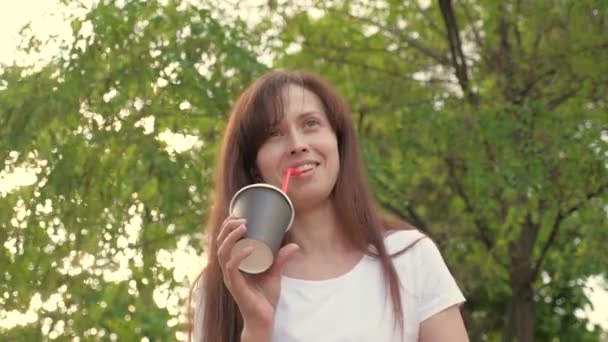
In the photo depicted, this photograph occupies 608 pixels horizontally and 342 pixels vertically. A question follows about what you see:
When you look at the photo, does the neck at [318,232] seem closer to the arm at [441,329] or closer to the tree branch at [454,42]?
the arm at [441,329]

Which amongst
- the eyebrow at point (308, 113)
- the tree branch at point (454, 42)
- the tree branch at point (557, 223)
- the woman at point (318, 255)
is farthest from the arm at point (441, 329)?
the tree branch at point (454, 42)

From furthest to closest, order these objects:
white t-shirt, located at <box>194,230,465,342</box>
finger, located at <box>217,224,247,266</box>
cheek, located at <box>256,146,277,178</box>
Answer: cheek, located at <box>256,146,277,178</box>, white t-shirt, located at <box>194,230,465,342</box>, finger, located at <box>217,224,247,266</box>

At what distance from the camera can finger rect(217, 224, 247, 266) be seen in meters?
2.68

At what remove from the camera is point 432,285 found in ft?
9.86

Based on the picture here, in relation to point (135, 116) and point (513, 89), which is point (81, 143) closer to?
point (135, 116)

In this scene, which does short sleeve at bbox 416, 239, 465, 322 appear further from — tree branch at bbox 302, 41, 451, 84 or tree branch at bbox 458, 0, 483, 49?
tree branch at bbox 458, 0, 483, 49

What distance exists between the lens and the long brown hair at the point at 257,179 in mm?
3045

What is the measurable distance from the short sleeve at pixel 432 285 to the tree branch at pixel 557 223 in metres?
4.75

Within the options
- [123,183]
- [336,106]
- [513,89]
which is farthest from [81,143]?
[513,89]

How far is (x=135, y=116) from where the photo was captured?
6047 mm

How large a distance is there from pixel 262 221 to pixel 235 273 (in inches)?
5.9

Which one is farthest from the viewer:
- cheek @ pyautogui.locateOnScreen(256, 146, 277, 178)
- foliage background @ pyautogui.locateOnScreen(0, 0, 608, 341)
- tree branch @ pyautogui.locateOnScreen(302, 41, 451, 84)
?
tree branch @ pyautogui.locateOnScreen(302, 41, 451, 84)

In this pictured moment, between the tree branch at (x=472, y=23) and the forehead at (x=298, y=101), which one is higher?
the tree branch at (x=472, y=23)

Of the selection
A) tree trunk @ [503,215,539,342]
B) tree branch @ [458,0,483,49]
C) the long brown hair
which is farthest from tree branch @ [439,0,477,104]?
the long brown hair
